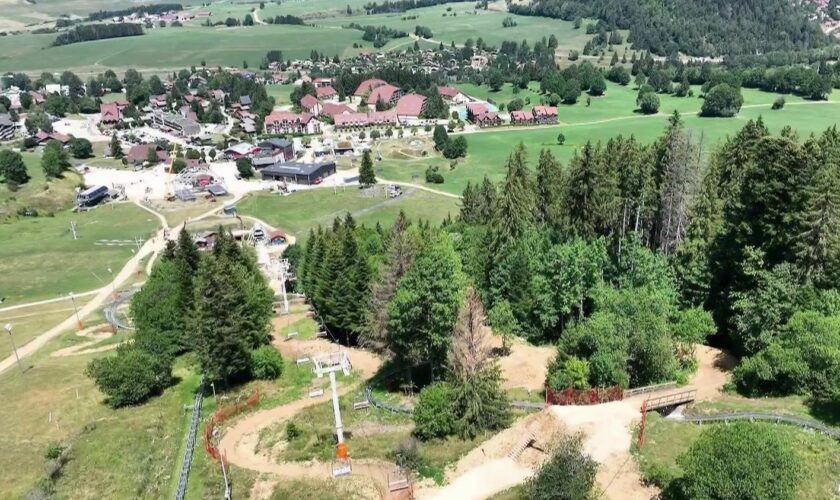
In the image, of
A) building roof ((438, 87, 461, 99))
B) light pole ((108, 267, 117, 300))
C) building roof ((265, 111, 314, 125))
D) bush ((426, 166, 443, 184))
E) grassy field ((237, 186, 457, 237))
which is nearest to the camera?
light pole ((108, 267, 117, 300))

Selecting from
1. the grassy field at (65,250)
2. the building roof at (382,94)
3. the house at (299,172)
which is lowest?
the grassy field at (65,250)

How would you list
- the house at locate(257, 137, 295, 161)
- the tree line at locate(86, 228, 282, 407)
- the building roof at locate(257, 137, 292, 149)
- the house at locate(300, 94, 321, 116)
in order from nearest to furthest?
1. the tree line at locate(86, 228, 282, 407)
2. the house at locate(257, 137, 295, 161)
3. the building roof at locate(257, 137, 292, 149)
4. the house at locate(300, 94, 321, 116)

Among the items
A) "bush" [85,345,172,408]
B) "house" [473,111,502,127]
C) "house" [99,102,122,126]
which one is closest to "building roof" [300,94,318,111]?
"house" [473,111,502,127]

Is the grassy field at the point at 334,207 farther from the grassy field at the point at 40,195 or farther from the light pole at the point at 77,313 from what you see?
the grassy field at the point at 40,195

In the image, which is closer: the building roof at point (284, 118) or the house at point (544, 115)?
the house at point (544, 115)

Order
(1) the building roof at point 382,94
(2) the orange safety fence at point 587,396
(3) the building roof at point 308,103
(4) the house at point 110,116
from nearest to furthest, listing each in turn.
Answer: (2) the orange safety fence at point 587,396
(3) the building roof at point 308,103
(4) the house at point 110,116
(1) the building roof at point 382,94

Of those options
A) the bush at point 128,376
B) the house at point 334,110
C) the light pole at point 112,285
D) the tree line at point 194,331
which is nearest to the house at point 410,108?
the house at point 334,110

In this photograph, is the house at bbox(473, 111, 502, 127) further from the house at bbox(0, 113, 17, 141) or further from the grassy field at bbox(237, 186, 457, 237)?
the house at bbox(0, 113, 17, 141)

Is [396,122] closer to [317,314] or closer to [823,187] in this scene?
[317,314]
